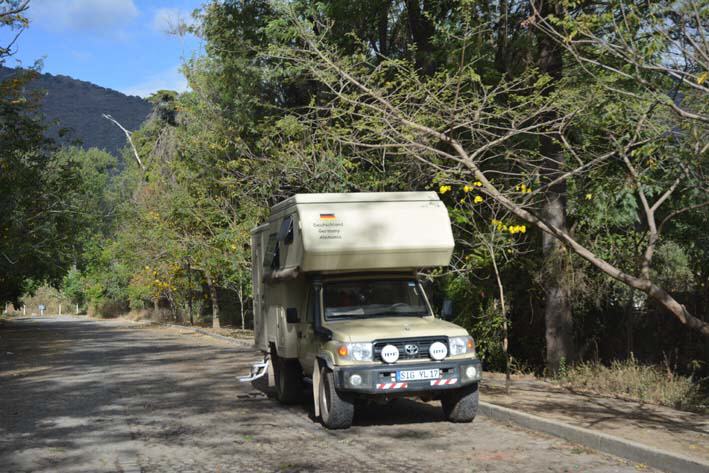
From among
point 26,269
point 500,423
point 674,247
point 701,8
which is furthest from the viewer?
point 26,269

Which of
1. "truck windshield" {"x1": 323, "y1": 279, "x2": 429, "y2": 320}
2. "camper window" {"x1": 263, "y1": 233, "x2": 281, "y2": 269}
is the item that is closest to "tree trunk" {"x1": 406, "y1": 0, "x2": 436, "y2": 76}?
"camper window" {"x1": 263, "y1": 233, "x2": 281, "y2": 269}

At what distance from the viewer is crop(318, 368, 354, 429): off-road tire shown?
9.93 metres

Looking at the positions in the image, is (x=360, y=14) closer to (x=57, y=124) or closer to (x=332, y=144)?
(x=332, y=144)

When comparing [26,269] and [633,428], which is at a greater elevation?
[26,269]

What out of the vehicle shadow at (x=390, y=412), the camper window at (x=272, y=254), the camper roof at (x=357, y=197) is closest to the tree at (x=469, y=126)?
the camper roof at (x=357, y=197)

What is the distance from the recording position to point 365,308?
11211mm

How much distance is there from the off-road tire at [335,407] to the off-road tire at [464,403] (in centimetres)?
139

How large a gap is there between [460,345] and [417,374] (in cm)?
76

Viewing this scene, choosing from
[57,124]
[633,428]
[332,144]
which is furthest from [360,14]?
[57,124]

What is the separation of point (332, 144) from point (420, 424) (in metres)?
9.84

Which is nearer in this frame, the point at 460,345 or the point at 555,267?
the point at 460,345

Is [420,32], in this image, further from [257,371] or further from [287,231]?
[287,231]

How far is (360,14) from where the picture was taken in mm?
19312

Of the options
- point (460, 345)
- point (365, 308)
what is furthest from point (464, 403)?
point (365, 308)
